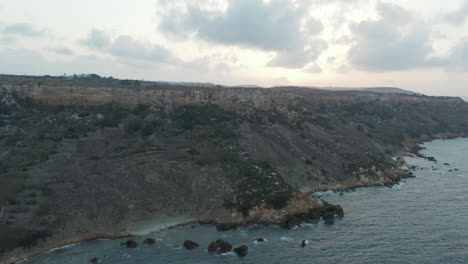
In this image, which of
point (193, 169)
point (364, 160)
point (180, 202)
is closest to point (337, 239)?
point (180, 202)

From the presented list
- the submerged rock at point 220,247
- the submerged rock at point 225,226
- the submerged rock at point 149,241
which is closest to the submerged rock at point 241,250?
the submerged rock at point 220,247

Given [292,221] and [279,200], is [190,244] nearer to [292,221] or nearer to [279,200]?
[292,221]

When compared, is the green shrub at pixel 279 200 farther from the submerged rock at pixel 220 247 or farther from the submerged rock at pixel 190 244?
the submerged rock at pixel 190 244

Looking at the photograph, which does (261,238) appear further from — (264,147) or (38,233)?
(264,147)

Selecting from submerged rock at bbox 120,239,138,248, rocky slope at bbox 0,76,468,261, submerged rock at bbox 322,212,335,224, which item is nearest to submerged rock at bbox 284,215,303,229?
rocky slope at bbox 0,76,468,261

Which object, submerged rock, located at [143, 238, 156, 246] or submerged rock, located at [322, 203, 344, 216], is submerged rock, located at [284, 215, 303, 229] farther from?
submerged rock, located at [143, 238, 156, 246]
